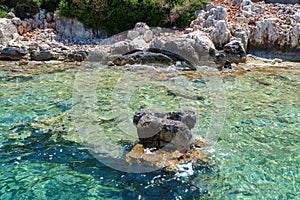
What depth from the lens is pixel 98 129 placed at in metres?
8.34

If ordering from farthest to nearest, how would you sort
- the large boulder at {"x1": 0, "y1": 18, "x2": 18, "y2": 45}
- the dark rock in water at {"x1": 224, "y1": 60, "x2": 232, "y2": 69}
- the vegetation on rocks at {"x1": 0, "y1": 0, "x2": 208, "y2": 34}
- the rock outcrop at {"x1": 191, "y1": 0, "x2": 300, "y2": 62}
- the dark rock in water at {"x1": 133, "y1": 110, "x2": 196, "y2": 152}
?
the vegetation on rocks at {"x1": 0, "y1": 0, "x2": 208, "y2": 34} < the large boulder at {"x1": 0, "y1": 18, "x2": 18, "y2": 45} < the rock outcrop at {"x1": 191, "y1": 0, "x2": 300, "y2": 62} < the dark rock in water at {"x1": 224, "y1": 60, "x2": 232, "y2": 69} < the dark rock in water at {"x1": 133, "y1": 110, "x2": 196, "y2": 152}

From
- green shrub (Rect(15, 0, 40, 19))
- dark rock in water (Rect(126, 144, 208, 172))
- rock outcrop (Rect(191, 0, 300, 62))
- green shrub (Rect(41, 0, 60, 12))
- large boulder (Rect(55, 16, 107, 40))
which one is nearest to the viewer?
dark rock in water (Rect(126, 144, 208, 172))

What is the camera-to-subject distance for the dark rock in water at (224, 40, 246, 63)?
16.4 metres

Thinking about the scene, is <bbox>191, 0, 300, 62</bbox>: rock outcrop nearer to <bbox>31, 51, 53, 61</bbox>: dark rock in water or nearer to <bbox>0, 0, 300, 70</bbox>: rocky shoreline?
<bbox>0, 0, 300, 70</bbox>: rocky shoreline

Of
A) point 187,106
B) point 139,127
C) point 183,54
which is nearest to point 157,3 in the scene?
point 183,54

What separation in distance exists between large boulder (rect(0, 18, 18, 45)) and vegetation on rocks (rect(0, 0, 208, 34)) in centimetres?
194

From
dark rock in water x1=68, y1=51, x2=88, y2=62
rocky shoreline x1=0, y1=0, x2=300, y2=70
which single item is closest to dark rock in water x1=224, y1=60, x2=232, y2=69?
rocky shoreline x1=0, y1=0, x2=300, y2=70

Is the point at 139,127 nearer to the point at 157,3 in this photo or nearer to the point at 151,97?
the point at 151,97

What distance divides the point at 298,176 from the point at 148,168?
9.45 ft

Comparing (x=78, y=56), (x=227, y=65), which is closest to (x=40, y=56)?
(x=78, y=56)

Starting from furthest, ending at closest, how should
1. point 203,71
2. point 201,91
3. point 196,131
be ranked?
point 203,71 < point 201,91 < point 196,131

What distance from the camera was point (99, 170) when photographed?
6.35 metres

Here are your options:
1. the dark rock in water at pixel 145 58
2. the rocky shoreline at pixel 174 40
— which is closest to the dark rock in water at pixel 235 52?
the rocky shoreline at pixel 174 40

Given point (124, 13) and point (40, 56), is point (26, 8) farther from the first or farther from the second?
point (124, 13)
